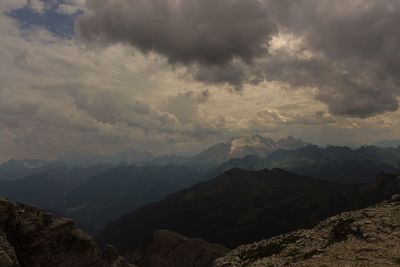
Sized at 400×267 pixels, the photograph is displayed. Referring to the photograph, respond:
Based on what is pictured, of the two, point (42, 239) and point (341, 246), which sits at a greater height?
point (42, 239)

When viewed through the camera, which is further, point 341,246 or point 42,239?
point 42,239

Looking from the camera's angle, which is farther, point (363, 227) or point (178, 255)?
point (178, 255)

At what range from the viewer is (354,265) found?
159ft

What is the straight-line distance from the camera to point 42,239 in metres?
71.5

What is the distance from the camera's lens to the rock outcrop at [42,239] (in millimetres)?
64438

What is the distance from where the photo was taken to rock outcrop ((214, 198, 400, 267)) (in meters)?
52.0

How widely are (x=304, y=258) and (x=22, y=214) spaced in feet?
154

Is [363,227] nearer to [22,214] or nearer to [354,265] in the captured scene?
[354,265]

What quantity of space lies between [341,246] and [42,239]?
50543mm

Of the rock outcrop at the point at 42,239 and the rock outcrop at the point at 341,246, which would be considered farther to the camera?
the rock outcrop at the point at 42,239

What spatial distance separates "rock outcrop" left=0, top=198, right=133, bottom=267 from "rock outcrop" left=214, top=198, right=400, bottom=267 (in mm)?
28169

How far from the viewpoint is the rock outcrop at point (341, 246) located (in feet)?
171

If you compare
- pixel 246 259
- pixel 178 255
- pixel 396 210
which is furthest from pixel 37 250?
pixel 178 255

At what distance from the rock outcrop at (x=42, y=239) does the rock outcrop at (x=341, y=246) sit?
92.4 ft
